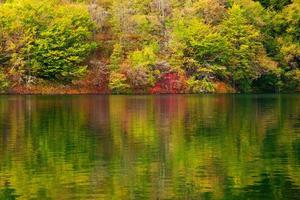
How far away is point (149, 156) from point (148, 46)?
234 ft

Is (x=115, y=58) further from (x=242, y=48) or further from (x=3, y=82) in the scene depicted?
(x=242, y=48)

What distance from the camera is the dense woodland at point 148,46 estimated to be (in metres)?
94.4

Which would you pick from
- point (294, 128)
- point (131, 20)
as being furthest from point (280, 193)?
point (131, 20)

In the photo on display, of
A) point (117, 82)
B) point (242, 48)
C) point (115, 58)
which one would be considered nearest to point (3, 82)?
point (117, 82)

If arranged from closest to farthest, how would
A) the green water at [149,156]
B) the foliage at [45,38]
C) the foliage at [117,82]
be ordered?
1. the green water at [149,156]
2. the foliage at [45,38]
3. the foliage at [117,82]

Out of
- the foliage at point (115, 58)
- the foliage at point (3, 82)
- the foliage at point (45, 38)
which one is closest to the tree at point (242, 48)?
the foliage at point (115, 58)

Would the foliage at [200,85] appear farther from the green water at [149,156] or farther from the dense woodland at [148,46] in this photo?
the green water at [149,156]

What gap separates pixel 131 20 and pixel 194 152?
7153 centimetres

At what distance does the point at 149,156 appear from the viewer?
1198 inches

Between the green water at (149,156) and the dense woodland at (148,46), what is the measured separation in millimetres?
42771

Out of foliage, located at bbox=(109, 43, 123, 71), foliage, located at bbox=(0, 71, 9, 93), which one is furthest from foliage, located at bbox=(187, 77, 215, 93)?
foliage, located at bbox=(0, 71, 9, 93)

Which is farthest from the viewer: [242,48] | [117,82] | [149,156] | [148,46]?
[148,46]

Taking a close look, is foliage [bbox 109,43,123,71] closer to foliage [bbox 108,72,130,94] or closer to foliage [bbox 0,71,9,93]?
foliage [bbox 108,72,130,94]

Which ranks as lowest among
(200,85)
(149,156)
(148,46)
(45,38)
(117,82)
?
(149,156)
